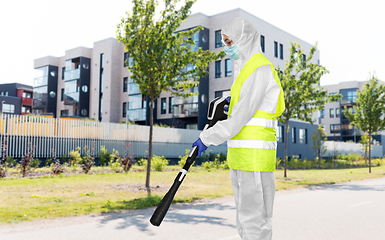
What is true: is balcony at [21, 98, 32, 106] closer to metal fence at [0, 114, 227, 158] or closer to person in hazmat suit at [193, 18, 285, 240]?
metal fence at [0, 114, 227, 158]

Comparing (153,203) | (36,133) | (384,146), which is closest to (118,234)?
(153,203)

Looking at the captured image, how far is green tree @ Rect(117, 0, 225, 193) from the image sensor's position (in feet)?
37.1

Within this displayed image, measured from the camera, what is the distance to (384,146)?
Answer: 207ft

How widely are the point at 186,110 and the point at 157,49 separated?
74.8 ft

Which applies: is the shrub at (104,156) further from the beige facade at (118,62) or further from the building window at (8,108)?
the building window at (8,108)

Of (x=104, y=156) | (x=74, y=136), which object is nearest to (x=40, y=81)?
(x=74, y=136)

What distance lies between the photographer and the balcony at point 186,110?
33.2 meters

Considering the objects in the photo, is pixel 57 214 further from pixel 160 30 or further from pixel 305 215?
pixel 160 30

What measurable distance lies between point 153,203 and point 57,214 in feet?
7.68

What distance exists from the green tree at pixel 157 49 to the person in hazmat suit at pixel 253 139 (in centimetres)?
905

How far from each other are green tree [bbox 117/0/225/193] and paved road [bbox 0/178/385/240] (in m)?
4.28

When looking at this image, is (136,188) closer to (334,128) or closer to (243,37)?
(243,37)

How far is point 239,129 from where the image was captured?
219cm

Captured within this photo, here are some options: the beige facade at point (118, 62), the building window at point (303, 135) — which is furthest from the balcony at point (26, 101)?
the building window at point (303, 135)
